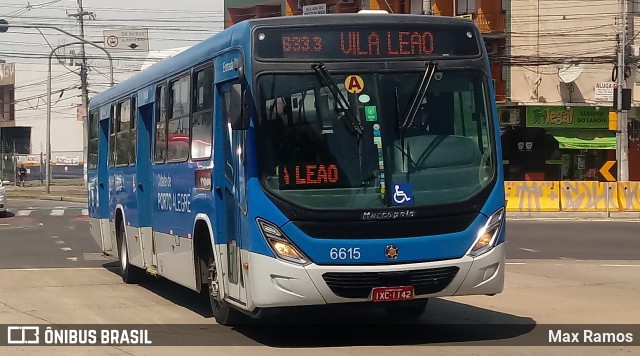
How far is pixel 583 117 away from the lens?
44844mm

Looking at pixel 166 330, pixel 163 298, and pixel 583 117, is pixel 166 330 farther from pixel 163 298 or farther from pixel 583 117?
pixel 583 117

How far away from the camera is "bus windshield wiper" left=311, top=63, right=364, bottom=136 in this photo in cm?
942

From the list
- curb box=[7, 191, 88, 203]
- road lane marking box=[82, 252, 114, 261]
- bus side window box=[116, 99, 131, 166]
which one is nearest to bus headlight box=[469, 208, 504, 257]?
bus side window box=[116, 99, 131, 166]

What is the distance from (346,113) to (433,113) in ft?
2.85

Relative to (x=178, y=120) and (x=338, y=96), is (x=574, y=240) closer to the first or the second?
(x=178, y=120)

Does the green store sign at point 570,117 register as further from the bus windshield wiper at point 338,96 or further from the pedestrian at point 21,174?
the pedestrian at point 21,174

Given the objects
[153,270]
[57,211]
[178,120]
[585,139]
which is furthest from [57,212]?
[178,120]

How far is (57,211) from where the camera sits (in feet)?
128

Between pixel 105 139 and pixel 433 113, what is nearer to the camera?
pixel 433 113

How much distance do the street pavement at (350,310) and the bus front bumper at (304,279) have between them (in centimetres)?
52

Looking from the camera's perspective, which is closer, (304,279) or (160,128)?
(304,279)

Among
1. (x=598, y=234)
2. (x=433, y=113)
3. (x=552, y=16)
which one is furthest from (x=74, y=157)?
(x=433, y=113)

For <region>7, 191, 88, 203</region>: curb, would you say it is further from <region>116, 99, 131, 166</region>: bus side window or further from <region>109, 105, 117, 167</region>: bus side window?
<region>116, 99, 131, 166</region>: bus side window

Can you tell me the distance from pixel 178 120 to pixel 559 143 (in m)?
34.6
